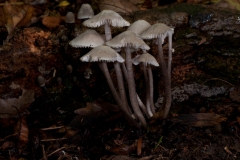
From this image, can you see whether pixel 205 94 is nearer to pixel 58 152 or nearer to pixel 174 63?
pixel 174 63

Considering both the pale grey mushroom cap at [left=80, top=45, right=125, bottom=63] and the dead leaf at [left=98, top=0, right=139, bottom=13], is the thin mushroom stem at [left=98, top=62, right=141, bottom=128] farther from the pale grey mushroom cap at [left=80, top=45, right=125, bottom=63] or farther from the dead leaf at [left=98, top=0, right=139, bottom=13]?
the dead leaf at [left=98, top=0, right=139, bottom=13]

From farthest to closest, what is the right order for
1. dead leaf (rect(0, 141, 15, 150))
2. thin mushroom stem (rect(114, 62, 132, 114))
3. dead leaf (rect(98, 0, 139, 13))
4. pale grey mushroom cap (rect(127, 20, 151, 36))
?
dead leaf (rect(98, 0, 139, 13)) → dead leaf (rect(0, 141, 15, 150)) → thin mushroom stem (rect(114, 62, 132, 114)) → pale grey mushroom cap (rect(127, 20, 151, 36))

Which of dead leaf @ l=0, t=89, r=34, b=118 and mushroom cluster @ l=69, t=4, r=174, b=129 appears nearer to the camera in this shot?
mushroom cluster @ l=69, t=4, r=174, b=129

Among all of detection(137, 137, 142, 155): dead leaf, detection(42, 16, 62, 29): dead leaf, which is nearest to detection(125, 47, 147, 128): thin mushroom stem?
detection(137, 137, 142, 155): dead leaf

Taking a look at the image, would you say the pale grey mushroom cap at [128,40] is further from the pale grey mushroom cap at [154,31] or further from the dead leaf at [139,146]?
the dead leaf at [139,146]

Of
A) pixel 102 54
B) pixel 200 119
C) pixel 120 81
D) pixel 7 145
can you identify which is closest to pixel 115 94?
pixel 120 81

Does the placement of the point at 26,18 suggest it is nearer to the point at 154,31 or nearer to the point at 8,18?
the point at 8,18
